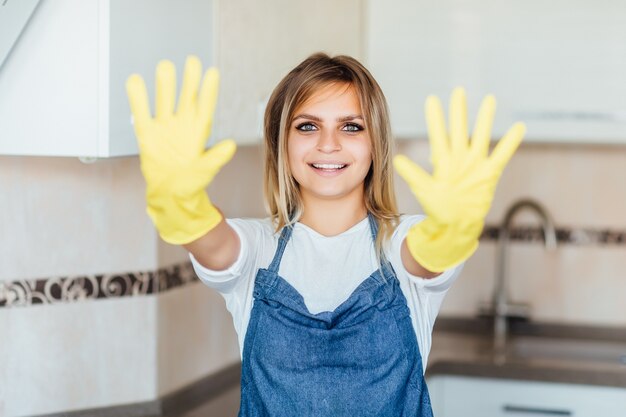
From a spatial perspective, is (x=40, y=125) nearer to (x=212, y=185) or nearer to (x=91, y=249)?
(x=91, y=249)

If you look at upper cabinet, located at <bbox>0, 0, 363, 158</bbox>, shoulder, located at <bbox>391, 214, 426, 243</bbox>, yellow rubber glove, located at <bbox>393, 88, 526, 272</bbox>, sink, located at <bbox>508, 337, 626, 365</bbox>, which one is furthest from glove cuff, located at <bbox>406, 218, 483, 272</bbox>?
sink, located at <bbox>508, 337, 626, 365</bbox>

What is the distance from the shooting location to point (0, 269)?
2.05 m

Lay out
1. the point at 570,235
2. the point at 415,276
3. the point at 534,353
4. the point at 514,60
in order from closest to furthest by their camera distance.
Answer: the point at 415,276
the point at 514,60
the point at 534,353
the point at 570,235

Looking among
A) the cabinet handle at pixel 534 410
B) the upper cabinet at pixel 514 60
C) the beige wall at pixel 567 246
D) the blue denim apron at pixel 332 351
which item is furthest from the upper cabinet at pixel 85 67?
the beige wall at pixel 567 246

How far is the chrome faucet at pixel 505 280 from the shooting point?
3.07 metres

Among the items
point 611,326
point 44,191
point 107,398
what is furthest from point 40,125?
Result: point 611,326

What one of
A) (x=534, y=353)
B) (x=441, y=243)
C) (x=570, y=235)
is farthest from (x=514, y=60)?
(x=441, y=243)

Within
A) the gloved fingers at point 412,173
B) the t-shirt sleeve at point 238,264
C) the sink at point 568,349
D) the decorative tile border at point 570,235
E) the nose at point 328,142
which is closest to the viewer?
the gloved fingers at point 412,173

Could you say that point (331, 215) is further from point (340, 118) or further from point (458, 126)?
point (458, 126)

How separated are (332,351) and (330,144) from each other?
0.32m

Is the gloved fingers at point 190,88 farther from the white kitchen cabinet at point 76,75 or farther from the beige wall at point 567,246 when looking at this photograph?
the beige wall at point 567,246

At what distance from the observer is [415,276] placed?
5.10 ft

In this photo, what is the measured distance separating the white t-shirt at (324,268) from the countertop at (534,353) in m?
1.05

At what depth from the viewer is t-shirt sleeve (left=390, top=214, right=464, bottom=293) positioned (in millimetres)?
1528
